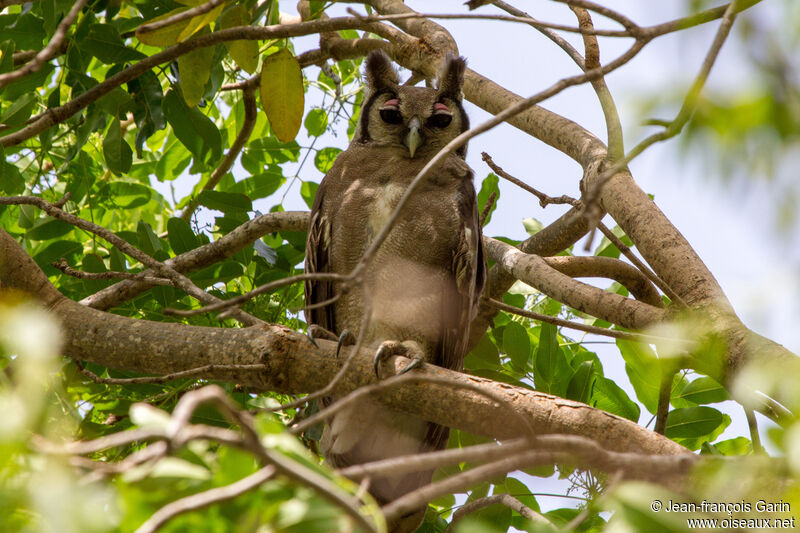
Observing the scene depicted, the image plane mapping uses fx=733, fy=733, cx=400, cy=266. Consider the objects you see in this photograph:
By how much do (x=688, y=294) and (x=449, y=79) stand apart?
200 cm

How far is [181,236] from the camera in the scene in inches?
142

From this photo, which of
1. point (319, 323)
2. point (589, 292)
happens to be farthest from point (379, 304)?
point (589, 292)

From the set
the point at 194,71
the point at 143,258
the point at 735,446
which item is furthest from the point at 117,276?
the point at 735,446

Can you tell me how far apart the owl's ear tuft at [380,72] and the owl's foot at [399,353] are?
1.59 meters

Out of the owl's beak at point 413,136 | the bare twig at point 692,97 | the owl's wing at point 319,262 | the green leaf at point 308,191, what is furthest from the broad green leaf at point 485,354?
the bare twig at point 692,97

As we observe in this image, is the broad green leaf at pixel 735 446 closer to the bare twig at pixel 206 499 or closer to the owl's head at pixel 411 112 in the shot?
the owl's head at pixel 411 112

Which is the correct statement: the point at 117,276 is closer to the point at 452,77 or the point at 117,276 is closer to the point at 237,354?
the point at 237,354

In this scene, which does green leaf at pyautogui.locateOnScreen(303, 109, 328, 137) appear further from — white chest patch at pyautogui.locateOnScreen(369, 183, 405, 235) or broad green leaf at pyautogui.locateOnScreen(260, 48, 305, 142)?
broad green leaf at pyautogui.locateOnScreen(260, 48, 305, 142)

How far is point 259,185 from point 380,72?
0.96 meters

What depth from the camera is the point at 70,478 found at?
866 mm

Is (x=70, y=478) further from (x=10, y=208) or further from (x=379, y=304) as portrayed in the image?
(x=10, y=208)

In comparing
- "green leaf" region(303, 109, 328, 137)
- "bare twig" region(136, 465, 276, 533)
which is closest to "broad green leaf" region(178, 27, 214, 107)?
"green leaf" region(303, 109, 328, 137)

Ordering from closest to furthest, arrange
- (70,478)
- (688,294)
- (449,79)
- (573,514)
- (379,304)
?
(70,478) < (688,294) < (573,514) < (379,304) < (449,79)

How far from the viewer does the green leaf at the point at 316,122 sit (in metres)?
4.45
